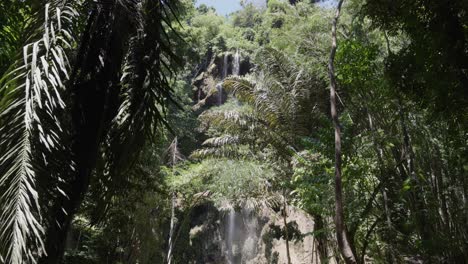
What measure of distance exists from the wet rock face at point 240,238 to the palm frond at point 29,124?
12294 millimetres

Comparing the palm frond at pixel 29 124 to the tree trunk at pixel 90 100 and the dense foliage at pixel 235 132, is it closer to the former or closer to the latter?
the dense foliage at pixel 235 132

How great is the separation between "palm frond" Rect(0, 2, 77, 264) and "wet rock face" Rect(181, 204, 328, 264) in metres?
12.3

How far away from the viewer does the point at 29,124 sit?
2.29 meters

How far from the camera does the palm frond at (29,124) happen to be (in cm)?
207

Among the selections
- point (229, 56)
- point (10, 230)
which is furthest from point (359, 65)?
point (229, 56)

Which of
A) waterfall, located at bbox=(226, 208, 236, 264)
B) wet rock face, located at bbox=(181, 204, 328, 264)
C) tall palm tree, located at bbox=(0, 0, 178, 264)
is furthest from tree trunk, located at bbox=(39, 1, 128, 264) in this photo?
waterfall, located at bbox=(226, 208, 236, 264)

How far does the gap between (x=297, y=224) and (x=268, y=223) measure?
231cm

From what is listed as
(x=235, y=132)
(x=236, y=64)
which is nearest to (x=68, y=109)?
(x=235, y=132)

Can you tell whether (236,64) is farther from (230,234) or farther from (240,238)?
(240,238)

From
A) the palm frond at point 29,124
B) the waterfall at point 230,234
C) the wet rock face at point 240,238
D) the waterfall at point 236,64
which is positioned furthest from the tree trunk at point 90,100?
the waterfall at point 236,64

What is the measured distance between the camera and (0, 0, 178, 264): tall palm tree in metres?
2.17

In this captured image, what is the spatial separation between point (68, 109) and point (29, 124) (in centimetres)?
55

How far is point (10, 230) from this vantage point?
2.04 metres

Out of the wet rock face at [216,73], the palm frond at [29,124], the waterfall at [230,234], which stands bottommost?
the palm frond at [29,124]
